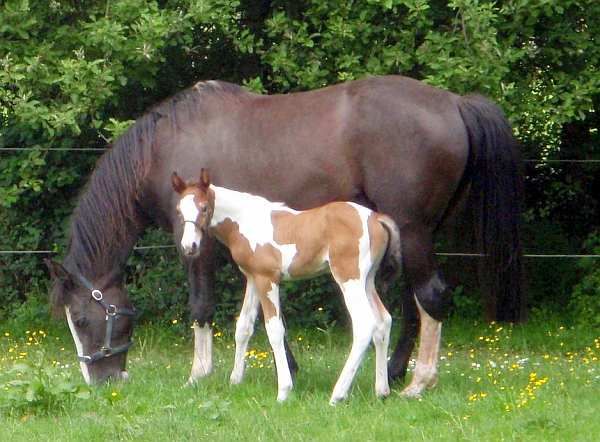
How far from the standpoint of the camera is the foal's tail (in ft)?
20.5

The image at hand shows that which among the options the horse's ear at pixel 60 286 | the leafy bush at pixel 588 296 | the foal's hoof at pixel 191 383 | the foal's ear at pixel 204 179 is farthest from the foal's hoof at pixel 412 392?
the leafy bush at pixel 588 296

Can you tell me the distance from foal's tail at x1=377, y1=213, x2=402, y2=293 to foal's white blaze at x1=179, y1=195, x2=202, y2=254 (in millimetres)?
1093

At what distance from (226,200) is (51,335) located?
13.0 feet

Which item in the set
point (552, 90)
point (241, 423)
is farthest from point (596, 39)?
point (241, 423)

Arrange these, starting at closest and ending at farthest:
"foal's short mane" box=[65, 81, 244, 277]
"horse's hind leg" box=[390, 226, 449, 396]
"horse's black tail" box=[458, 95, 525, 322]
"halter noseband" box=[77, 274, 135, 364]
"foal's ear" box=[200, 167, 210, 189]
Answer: "foal's ear" box=[200, 167, 210, 189]
"horse's hind leg" box=[390, 226, 449, 396]
"horse's black tail" box=[458, 95, 525, 322]
"halter noseband" box=[77, 274, 135, 364]
"foal's short mane" box=[65, 81, 244, 277]

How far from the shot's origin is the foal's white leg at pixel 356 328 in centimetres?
607

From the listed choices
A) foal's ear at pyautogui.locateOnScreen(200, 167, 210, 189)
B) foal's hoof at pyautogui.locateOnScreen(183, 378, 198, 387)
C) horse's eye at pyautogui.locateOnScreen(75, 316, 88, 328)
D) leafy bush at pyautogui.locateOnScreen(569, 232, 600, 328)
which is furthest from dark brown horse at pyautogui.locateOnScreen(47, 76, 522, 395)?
leafy bush at pyautogui.locateOnScreen(569, 232, 600, 328)

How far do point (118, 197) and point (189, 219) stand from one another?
1.28m

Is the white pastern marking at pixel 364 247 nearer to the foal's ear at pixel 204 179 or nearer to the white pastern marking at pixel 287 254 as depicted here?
the white pastern marking at pixel 287 254

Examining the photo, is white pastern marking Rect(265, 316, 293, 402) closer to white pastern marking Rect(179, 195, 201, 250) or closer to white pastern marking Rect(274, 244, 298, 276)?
white pastern marking Rect(274, 244, 298, 276)

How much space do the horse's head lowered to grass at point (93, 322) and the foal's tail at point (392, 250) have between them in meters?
1.85

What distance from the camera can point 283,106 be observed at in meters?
7.02

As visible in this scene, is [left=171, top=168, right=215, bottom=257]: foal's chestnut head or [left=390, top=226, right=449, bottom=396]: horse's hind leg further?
[left=390, top=226, right=449, bottom=396]: horse's hind leg

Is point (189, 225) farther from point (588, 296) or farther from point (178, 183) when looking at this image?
point (588, 296)
